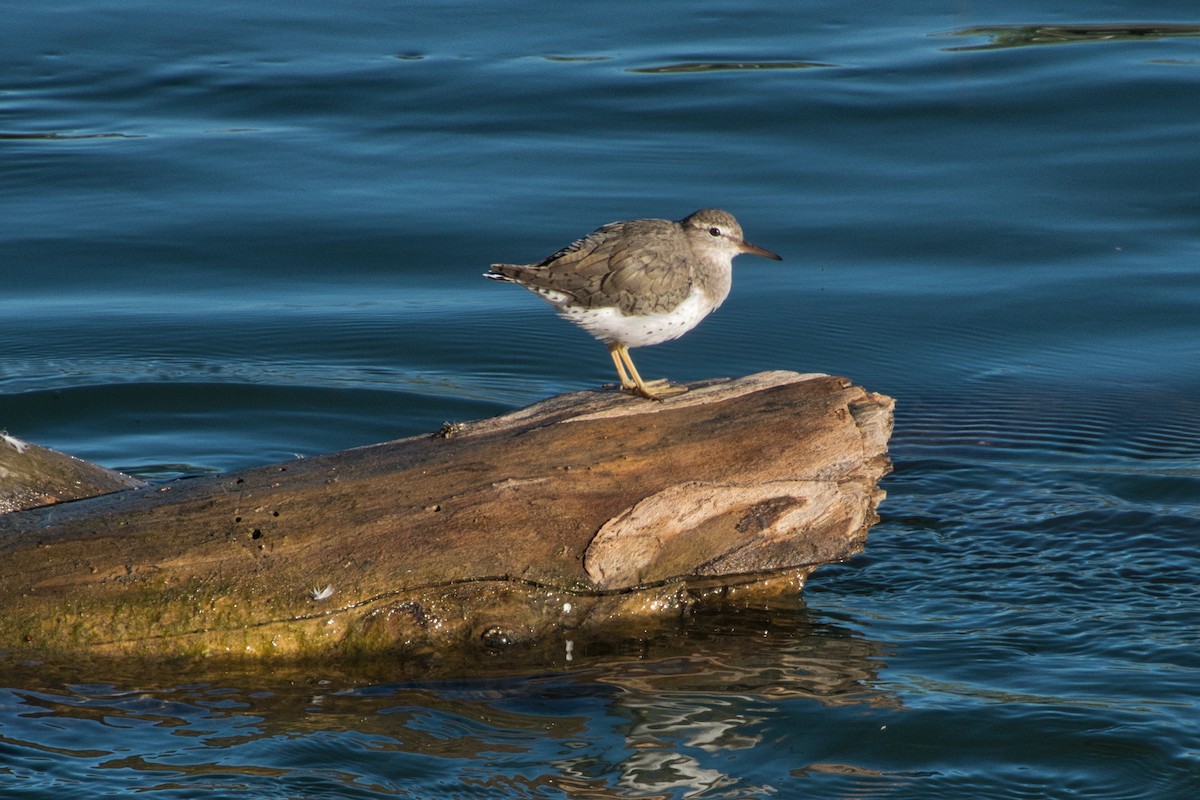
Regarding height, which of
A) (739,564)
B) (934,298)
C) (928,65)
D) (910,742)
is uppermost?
(928,65)

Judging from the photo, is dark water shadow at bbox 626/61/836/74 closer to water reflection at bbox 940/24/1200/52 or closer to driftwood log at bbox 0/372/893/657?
water reflection at bbox 940/24/1200/52

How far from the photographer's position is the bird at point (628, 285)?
583cm

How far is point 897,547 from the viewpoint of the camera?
6.26 meters

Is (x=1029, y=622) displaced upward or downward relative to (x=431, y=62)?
downward

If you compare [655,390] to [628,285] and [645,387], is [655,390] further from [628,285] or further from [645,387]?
[628,285]

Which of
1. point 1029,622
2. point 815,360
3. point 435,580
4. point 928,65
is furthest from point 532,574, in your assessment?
point 928,65

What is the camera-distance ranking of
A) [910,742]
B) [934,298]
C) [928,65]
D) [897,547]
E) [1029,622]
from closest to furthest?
[910,742] → [1029,622] → [897,547] → [934,298] → [928,65]

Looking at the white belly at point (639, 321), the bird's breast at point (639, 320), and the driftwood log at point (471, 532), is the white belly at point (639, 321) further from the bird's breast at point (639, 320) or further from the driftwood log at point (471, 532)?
the driftwood log at point (471, 532)

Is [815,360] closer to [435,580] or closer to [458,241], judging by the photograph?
[458,241]

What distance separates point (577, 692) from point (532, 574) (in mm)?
439

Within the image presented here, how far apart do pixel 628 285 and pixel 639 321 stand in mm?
155

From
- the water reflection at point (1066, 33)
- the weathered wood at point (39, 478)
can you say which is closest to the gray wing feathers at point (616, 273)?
the weathered wood at point (39, 478)

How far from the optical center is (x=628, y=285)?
5816 millimetres

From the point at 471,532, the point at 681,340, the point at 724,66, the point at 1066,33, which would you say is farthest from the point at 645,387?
the point at 1066,33
